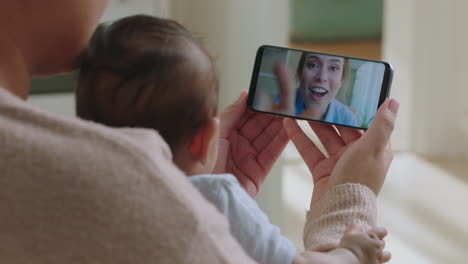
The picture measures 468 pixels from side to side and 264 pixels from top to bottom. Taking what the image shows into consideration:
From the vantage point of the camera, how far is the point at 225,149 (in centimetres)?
79

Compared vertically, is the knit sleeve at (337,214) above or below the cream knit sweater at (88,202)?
below

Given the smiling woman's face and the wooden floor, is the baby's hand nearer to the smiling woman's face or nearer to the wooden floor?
the smiling woman's face

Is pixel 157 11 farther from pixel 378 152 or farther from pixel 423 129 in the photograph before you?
pixel 423 129

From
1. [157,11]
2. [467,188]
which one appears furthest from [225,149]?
[467,188]

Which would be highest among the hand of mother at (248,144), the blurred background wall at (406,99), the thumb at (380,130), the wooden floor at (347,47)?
the thumb at (380,130)

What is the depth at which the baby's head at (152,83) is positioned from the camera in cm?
55

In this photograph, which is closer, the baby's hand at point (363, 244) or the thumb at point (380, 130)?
the baby's hand at point (363, 244)

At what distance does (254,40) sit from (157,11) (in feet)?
0.85

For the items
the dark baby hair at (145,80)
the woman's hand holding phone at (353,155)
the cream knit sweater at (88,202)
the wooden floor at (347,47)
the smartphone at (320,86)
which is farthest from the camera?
the wooden floor at (347,47)

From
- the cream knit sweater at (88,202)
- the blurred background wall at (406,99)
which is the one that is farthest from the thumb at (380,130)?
the blurred background wall at (406,99)

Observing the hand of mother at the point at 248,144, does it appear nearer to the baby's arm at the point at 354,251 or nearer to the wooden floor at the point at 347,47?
the baby's arm at the point at 354,251

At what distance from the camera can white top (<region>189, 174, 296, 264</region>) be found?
1.81 feet

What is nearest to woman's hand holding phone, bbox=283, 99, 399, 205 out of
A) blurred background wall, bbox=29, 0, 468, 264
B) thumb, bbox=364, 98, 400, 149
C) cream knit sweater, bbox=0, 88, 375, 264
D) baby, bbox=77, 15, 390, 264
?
thumb, bbox=364, 98, 400, 149

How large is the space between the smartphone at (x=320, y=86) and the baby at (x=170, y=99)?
24 centimetres
